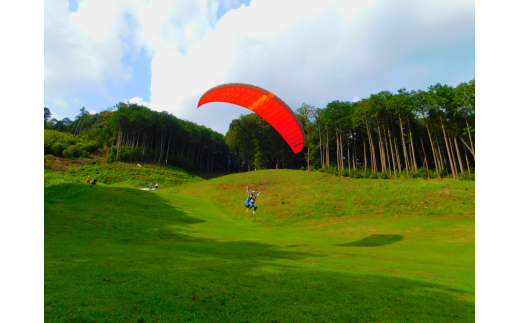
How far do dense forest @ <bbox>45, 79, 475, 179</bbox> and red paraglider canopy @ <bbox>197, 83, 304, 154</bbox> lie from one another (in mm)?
27223

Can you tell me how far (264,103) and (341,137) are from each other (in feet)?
148

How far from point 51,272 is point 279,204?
24411 millimetres

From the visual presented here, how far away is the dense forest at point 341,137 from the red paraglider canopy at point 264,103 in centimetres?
2722

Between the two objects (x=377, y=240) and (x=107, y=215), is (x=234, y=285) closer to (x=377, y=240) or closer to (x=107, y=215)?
(x=377, y=240)

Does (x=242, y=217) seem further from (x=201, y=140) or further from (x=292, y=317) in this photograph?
(x=201, y=140)

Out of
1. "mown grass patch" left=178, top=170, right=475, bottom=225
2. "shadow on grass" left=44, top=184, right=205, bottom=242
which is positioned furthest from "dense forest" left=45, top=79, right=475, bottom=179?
"shadow on grass" left=44, top=184, right=205, bottom=242

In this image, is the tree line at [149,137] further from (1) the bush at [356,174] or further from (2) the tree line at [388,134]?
(1) the bush at [356,174]

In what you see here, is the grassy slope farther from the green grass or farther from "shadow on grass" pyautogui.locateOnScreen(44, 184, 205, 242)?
the green grass

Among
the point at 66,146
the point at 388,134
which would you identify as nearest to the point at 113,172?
the point at 66,146

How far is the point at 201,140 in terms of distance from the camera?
84.3m

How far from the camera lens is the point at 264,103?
1953 cm

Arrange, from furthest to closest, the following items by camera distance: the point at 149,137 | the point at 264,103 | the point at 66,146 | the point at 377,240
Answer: the point at 149,137 < the point at 66,146 < the point at 264,103 < the point at 377,240

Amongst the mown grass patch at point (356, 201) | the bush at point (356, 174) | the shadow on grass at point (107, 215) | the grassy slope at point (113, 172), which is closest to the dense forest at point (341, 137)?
the bush at point (356, 174)

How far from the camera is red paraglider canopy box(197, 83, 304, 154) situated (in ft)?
60.2
